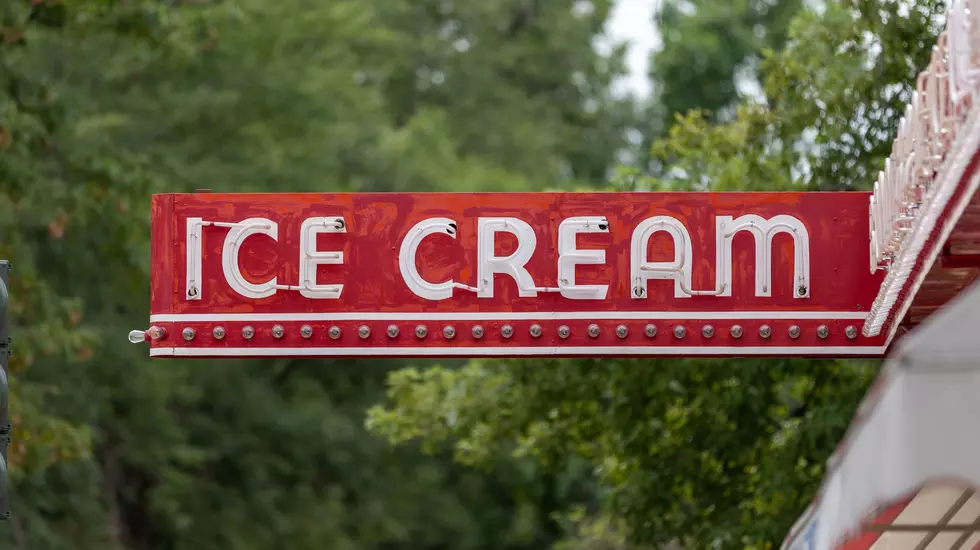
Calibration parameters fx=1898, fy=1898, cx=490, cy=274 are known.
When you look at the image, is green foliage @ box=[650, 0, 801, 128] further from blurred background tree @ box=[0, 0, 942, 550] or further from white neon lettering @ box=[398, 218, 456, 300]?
white neon lettering @ box=[398, 218, 456, 300]

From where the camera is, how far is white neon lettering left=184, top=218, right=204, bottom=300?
38.6ft

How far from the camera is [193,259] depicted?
463 inches

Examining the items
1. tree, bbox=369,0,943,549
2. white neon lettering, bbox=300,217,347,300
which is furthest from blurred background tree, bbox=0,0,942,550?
white neon lettering, bbox=300,217,347,300

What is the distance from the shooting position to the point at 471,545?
1453 inches

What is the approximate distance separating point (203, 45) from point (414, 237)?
12296 millimetres

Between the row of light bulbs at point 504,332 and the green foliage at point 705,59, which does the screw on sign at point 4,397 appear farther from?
the green foliage at point 705,59

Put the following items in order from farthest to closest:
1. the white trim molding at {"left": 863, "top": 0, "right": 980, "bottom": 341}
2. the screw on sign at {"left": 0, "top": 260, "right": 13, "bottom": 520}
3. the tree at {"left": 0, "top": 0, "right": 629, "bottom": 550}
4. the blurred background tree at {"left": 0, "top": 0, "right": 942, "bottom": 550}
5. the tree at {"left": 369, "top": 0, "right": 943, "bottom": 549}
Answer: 1. the tree at {"left": 0, "top": 0, "right": 629, "bottom": 550}
2. the blurred background tree at {"left": 0, "top": 0, "right": 942, "bottom": 550}
3. the tree at {"left": 369, "top": 0, "right": 943, "bottom": 549}
4. the screw on sign at {"left": 0, "top": 260, "right": 13, "bottom": 520}
5. the white trim molding at {"left": 863, "top": 0, "right": 980, "bottom": 341}

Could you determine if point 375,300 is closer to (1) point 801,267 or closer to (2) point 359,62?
(1) point 801,267

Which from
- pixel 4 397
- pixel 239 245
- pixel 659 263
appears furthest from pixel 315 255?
pixel 4 397

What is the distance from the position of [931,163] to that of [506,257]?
150 inches

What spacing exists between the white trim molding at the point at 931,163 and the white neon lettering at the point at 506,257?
2.26 m

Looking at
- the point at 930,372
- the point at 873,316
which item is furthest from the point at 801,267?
the point at 930,372

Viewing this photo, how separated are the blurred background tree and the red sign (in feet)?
16.9

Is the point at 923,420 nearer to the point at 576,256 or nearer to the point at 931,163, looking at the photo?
the point at 931,163
